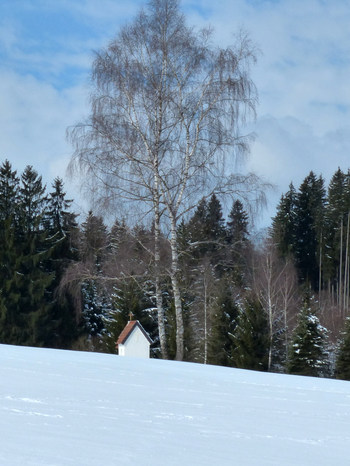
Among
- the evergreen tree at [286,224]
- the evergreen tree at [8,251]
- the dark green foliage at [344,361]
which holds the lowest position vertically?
the dark green foliage at [344,361]

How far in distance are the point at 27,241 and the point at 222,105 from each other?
2271 centimetres

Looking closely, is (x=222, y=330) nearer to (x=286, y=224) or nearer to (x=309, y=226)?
(x=286, y=224)

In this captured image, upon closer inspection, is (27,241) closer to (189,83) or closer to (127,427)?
(189,83)

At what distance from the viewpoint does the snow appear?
12.5ft

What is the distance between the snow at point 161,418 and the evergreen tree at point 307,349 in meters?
18.8

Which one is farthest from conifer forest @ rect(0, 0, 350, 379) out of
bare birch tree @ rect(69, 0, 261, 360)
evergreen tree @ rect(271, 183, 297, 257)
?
evergreen tree @ rect(271, 183, 297, 257)

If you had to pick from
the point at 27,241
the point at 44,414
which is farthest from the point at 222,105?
the point at 27,241

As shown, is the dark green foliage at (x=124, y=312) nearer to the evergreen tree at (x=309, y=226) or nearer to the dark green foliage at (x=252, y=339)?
the dark green foliage at (x=252, y=339)

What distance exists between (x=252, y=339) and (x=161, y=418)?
23261 mm

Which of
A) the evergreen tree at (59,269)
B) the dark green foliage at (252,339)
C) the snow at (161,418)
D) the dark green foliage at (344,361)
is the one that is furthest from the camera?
the evergreen tree at (59,269)

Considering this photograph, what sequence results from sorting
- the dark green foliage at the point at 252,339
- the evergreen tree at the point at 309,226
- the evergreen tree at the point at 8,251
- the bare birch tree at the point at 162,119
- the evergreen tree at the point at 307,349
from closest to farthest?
the bare birch tree at the point at 162,119 → the evergreen tree at the point at 307,349 → the dark green foliage at the point at 252,339 → the evergreen tree at the point at 8,251 → the evergreen tree at the point at 309,226

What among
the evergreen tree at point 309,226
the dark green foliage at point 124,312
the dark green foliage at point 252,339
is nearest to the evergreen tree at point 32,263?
the dark green foliage at point 124,312

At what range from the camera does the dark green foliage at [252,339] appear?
90.3ft

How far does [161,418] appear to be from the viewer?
4.98m
